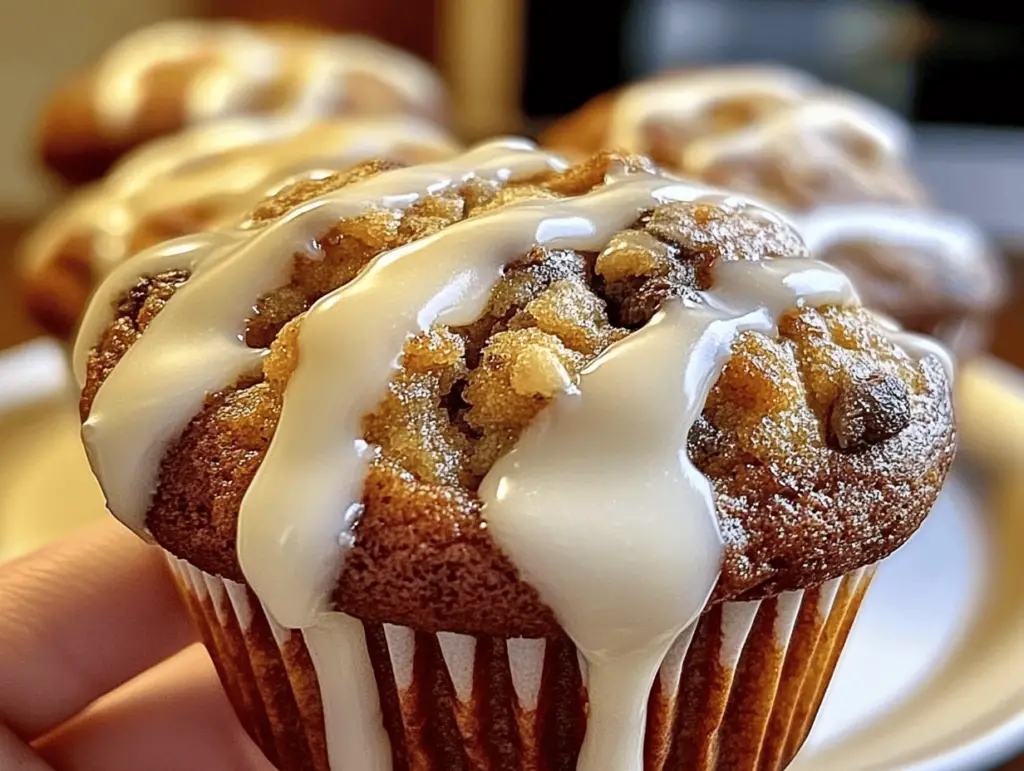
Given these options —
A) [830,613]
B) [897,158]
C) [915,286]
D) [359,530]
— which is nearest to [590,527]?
[359,530]

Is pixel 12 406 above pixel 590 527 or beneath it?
beneath

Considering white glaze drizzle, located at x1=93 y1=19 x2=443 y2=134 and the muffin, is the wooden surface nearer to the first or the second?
white glaze drizzle, located at x1=93 y1=19 x2=443 y2=134

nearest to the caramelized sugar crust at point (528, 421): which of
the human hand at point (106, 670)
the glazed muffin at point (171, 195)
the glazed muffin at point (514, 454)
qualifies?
the glazed muffin at point (514, 454)

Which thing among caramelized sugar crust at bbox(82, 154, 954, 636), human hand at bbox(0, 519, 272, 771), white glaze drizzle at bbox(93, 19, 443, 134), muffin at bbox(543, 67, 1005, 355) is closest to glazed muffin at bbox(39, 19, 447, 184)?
white glaze drizzle at bbox(93, 19, 443, 134)

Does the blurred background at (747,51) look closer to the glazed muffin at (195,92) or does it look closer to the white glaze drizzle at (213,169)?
the glazed muffin at (195,92)

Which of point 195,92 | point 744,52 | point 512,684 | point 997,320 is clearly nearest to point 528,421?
point 512,684

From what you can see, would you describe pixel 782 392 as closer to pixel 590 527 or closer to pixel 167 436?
pixel 590 527

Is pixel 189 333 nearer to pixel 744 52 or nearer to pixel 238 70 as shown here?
pixel 238 70
